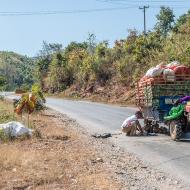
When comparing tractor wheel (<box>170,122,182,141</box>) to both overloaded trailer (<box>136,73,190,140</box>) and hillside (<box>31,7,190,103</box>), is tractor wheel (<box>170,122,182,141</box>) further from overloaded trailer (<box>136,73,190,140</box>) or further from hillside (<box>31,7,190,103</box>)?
hillside (<box>31,7,190,103</box>)

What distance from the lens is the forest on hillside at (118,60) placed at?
43375 mm

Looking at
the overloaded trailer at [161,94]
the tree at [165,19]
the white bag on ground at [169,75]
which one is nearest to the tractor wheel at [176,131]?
the overloaded trailer at [161,94]

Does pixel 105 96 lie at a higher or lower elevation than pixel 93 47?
lower

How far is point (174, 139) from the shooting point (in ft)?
55.5

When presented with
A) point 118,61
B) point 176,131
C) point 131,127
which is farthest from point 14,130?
point 118,61

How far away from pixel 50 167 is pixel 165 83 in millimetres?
8663

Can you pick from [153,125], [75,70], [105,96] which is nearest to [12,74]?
[75,70]

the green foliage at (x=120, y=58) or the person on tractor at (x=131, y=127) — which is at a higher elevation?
the green foliage at (x=120, y=58)

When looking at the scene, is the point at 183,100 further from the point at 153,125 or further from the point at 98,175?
the point at 98,175

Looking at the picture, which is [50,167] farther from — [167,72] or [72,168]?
[167,72]

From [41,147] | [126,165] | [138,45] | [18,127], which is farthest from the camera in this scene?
[138,45]

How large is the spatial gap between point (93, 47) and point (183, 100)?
57.0 meters

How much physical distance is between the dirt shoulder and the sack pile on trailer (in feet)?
12.2

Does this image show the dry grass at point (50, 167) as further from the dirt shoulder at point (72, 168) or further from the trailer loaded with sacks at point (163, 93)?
the trailer loaded with sacks at point (163, 93)
